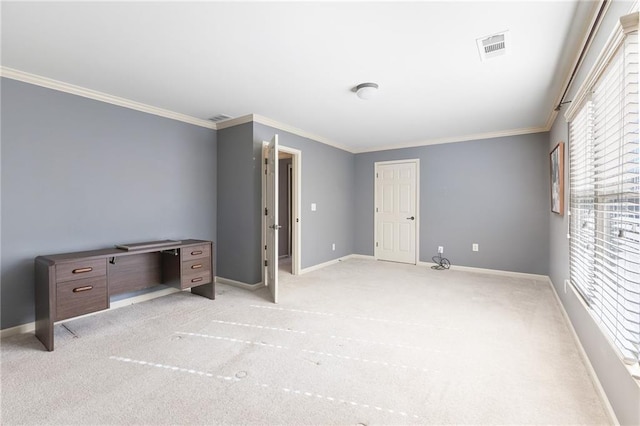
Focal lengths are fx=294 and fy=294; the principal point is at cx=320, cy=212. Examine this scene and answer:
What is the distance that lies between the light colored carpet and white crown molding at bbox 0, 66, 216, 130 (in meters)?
2.23

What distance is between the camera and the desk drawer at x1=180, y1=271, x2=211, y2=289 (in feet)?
10.6

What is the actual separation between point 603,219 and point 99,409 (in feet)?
10.4

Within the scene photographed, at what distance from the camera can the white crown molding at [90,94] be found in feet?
8.37

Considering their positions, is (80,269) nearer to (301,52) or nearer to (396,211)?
(301,52)

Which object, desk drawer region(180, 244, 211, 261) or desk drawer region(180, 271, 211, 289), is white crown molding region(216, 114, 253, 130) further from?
desk drawer region(180, 271, 211, 289)

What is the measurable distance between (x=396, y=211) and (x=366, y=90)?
3.22 meters

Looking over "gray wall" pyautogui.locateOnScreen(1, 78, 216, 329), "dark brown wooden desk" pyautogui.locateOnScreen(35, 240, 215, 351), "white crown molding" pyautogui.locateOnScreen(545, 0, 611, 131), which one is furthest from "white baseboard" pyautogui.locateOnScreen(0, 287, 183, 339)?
"white crown molding" pyautogui.locateOnScreen(545, 0, 611, 131)

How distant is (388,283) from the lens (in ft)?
13.9

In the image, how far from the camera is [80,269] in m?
2.50

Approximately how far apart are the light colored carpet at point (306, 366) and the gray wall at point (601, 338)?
0.16m

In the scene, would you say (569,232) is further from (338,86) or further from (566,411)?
(338,86)

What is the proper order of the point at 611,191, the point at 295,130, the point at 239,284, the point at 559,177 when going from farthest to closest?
the point at 295,130
the point at 239,284
the point at 559,177
the point at 611,191

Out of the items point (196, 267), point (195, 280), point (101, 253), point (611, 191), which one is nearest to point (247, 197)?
point (196, 267)

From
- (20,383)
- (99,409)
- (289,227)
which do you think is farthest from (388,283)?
(20,383)
